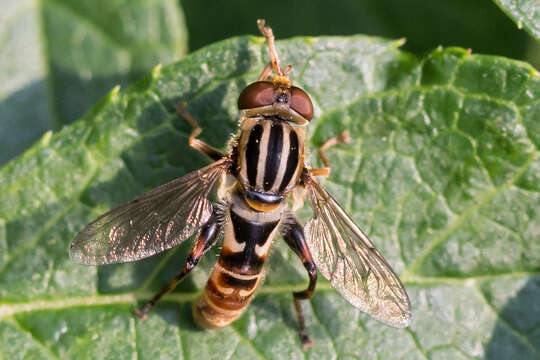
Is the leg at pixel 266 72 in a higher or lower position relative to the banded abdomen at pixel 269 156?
higher

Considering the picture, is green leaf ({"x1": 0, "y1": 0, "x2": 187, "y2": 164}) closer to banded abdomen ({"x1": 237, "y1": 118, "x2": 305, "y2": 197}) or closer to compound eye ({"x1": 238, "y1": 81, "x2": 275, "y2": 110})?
compound eye ({"x1": 238, "y1": 81, "x2": 275, "y2": 110})

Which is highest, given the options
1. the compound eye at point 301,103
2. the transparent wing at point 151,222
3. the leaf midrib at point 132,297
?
the compound eye at point 301,103

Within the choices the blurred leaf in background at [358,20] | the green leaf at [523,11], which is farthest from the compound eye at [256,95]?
the blurred leaf in background at [358,20]

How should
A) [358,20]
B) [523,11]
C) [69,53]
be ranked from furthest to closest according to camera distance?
[358,20] → [69,53] → [523,11]

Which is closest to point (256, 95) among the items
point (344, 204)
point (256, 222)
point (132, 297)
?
point (256, 222)

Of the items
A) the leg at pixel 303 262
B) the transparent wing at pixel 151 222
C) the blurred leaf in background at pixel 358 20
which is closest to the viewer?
the transparent wing at pixel 151 222

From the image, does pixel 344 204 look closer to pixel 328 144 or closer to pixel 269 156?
pixel 328 144

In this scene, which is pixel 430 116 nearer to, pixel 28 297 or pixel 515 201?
pixel 515 201

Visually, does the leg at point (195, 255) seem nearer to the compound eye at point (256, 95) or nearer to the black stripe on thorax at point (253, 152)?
the black stripe on thorax at point (253, 152)
